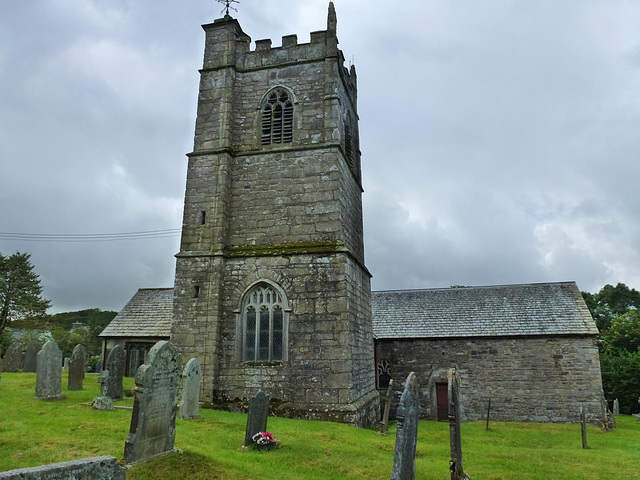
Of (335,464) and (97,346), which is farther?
(97,346)


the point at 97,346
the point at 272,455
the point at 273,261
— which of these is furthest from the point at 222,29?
the point at 97,346

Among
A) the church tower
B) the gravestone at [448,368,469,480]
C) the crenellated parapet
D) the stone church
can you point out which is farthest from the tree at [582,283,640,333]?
the gravestone at [448,368,469,480]

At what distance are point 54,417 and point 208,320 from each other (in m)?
4.62

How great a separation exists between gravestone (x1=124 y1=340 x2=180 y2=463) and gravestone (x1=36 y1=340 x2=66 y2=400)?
6.39 meters

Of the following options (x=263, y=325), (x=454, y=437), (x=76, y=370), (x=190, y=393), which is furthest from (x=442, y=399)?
(x=76, y=370)

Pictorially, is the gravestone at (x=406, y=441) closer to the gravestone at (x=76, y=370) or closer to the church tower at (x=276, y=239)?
the church tower at (x=276, y=239)

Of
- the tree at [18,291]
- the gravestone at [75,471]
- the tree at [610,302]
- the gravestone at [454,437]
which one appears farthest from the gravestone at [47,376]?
the tree at [610,302]

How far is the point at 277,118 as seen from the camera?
15680 mm

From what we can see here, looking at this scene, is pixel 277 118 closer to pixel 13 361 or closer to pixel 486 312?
pixel 486 312

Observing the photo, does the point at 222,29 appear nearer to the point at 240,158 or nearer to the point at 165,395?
the point at 240,158

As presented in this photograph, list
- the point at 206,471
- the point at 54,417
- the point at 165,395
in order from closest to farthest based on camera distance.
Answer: the point at 206,471 → the point at 165,395 → the point at 54,417

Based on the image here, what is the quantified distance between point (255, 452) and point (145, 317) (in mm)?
18112

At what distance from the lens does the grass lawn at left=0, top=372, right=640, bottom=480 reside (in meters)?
7.10

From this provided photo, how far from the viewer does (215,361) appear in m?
13.1
